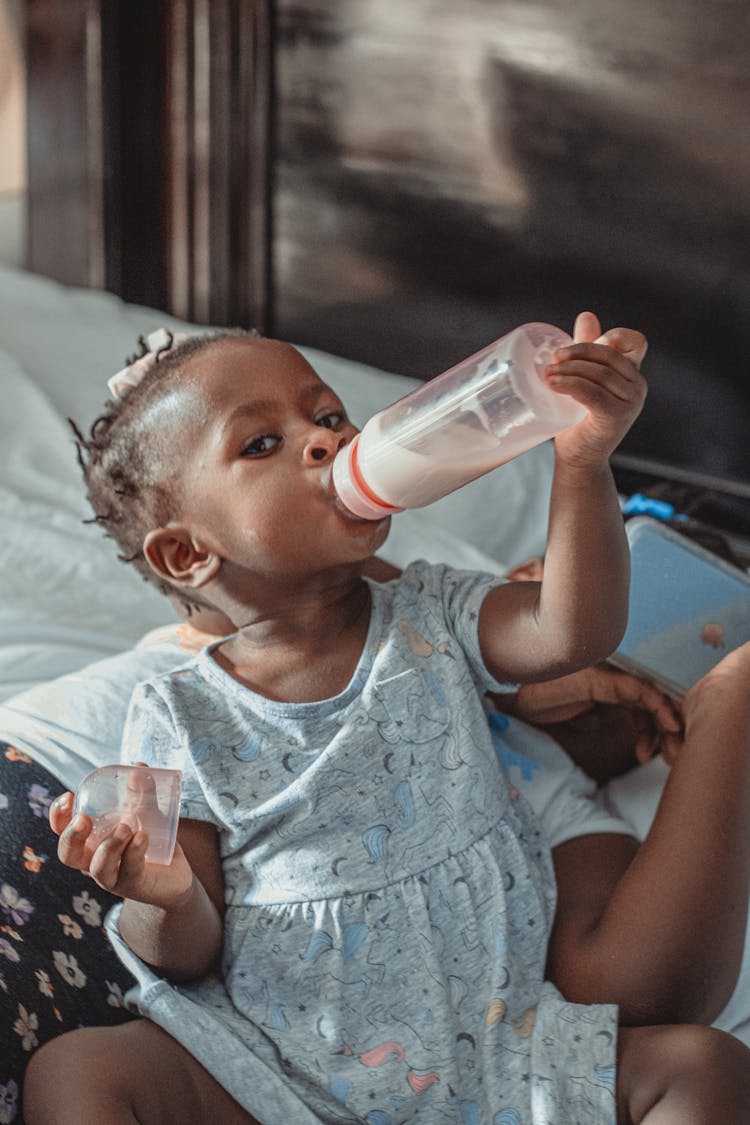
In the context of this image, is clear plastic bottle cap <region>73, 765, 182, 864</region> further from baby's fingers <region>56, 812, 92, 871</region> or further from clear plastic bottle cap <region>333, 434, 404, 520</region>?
clear plastic bottle cap <region>333, 434, 404, 520</region>

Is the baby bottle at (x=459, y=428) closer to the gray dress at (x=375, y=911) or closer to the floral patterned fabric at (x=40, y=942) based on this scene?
the gray dress at (x=375, y=911)

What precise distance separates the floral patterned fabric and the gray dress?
4cm

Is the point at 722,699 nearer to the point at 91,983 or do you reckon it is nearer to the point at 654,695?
the point at 654,695

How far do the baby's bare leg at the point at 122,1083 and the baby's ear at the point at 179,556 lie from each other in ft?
1.12

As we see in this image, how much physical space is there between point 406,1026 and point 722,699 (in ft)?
1.25

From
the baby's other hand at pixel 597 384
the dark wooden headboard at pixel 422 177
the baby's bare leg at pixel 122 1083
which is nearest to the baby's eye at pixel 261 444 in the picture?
the baby's other hand at pixel 597 384

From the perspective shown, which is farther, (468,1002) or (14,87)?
(14,87)

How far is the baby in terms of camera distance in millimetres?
981

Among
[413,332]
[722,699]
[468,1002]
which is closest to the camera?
[468,1002]

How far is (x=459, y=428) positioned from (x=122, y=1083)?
0.51 metres

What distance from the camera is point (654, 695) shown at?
1.26m

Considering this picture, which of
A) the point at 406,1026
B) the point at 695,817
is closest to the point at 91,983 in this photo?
the point at 406,1026

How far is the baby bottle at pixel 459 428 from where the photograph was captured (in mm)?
969

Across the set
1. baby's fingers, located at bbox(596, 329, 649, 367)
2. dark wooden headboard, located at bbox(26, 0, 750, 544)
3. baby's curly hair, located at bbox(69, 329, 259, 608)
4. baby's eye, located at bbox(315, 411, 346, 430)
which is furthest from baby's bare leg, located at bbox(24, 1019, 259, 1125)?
dark wooden headboard, located at bbox(26, 0, 750, 544)
